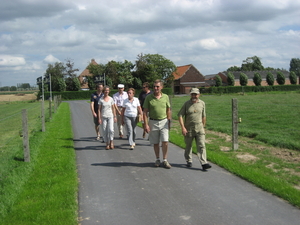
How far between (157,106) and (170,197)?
8.08ft

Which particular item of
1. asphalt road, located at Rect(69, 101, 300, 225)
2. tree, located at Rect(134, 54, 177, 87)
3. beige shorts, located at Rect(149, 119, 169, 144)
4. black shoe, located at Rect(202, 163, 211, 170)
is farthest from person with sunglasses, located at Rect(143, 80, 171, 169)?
tree, located at Rect(134, 54, 177, 87)

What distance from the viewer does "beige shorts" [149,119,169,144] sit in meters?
7.34

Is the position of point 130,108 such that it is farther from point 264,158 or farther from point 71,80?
point 71,80

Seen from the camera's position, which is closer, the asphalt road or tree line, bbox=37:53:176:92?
the asphalt road

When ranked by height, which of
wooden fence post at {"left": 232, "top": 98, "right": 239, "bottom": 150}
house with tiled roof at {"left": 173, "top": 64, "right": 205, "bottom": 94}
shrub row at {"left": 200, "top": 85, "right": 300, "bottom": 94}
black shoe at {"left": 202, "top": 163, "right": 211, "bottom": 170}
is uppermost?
house with tiled roof at {"left": 173, "top": 64, "right": 205, "bottom": 94}

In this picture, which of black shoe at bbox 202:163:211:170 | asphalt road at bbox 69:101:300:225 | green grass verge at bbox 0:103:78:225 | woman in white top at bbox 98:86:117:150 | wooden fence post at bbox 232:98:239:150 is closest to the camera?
asphalt road at bbox 69:101:300:225

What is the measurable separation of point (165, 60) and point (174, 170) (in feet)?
255

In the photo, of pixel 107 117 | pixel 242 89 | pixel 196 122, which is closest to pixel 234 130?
pixel 196 122

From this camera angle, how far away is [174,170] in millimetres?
7164

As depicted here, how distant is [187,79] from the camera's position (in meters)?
88.8

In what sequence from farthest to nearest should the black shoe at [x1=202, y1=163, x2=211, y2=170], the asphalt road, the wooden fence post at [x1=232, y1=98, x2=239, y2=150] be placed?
the wooden fence post at [x1=232, y1=98, x2=239, y2=150] < the black shoe at [x1=202, y1=163, x2=211, y2=170] < the asphalt road

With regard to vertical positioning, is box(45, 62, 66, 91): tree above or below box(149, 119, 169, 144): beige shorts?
above

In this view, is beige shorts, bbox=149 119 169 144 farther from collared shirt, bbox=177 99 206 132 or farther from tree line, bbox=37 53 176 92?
tree line, bbox=37 53 176 92

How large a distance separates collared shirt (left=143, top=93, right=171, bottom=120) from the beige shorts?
0.37 ft
